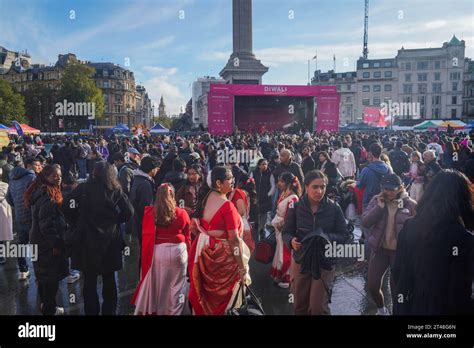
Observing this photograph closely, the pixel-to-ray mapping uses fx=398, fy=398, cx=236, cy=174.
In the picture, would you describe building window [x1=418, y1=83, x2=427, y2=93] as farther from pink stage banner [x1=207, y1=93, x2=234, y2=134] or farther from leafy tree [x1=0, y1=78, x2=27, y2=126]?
leafy tree [x1=0, y1=78, x2=27, y2=126]

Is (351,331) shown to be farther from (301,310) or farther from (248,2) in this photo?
(248,2)

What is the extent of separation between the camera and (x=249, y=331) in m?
3.76

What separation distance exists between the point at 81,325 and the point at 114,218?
46.2 inches

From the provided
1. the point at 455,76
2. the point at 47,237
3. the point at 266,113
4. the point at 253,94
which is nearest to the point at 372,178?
the point at 47,237

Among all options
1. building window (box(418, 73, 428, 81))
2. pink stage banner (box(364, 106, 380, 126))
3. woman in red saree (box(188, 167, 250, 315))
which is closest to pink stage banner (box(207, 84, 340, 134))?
pink stage banner (box(364, 106, 380, 126))

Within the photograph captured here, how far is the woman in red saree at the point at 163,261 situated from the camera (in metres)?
4.43

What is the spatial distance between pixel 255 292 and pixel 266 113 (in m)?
36.0

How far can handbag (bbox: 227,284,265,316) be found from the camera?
3.96m

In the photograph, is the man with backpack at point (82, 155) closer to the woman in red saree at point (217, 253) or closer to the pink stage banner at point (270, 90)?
the woman in red saree at point (217, 253)

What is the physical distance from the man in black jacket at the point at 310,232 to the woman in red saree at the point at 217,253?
1.93 feet

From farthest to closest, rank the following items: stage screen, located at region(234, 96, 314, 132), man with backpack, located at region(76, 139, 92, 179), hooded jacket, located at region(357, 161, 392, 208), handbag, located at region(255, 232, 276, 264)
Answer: stage screen, located at region(234, 96, 314, 132)
man with backpack, located at region(76, 139, 92, 179)
hooded jacket, located at region(357, 161, 392, 208)
handbag, located at region(255, 232, 276, 264)

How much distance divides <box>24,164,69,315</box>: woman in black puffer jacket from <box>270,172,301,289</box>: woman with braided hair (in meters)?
2.83

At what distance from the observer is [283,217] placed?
18.5 ft

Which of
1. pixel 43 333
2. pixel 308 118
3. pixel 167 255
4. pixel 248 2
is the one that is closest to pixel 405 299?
pixel 167 255
